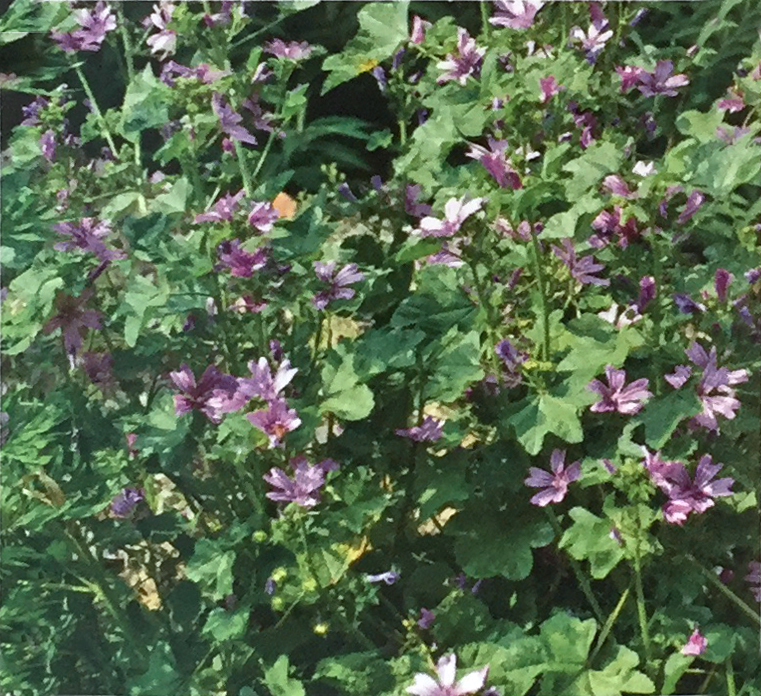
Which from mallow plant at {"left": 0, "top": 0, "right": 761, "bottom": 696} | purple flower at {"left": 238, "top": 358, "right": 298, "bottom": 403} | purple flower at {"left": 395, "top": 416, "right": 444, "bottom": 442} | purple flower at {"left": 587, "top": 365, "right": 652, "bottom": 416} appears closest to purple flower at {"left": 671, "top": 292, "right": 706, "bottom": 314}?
mallow plant at {"left": 0, "top": 0, "right": 761, "bottom": 696}

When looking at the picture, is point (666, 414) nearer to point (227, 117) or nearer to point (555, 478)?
point (555, 478)

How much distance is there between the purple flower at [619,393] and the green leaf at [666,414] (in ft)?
0.06

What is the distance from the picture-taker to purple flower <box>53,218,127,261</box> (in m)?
1.30

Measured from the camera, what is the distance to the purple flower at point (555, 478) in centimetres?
129

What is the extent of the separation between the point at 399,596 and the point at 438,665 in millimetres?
347

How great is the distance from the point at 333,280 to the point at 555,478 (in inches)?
15.7

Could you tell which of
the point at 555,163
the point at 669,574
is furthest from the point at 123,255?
the point at 669,574

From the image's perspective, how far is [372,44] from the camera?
62.1 inches

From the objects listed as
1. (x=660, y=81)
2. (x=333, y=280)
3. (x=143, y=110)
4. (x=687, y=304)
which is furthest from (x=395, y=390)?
(x=660, y=81)

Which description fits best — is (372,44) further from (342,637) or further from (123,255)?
(342,637)

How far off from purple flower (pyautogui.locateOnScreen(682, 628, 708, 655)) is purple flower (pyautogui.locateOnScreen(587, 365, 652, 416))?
0.30 metres

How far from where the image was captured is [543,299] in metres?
1.25

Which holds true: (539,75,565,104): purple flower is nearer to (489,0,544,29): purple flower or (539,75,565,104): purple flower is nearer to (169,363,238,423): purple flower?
(489,0,544,29): purple flower

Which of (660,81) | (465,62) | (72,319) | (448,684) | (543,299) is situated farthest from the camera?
(660,81)
